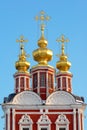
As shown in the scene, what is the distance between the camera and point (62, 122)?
39.7 m

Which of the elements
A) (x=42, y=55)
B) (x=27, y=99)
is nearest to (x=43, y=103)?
(x=27, y=99)

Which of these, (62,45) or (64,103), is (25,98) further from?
(62,45)

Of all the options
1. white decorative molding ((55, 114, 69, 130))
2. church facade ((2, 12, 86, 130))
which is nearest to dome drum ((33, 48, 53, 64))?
church facade ((2, 12, 86, 130))

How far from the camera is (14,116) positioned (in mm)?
39750

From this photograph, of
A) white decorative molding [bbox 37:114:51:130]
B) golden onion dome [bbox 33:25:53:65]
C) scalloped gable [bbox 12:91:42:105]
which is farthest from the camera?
golden onion dome [bbox 33:25:53:65]

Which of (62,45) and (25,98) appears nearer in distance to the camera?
(25,98)

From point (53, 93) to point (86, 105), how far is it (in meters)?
2.01

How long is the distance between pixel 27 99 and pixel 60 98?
1.87 meters

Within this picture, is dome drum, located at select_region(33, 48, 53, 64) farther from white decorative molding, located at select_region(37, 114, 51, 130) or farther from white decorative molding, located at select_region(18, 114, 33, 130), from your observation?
white decorative molding, located at select_region(18, 114, 33, 130)

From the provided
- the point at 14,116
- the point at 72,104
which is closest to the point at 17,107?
the point at 14,116

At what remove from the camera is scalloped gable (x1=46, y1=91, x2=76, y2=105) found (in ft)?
132

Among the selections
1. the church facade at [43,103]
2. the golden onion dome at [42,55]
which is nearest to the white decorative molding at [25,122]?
the church facade at [43,103]

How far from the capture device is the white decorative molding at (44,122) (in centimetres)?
3950

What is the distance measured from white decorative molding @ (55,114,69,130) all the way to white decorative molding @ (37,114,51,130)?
1.64ft
